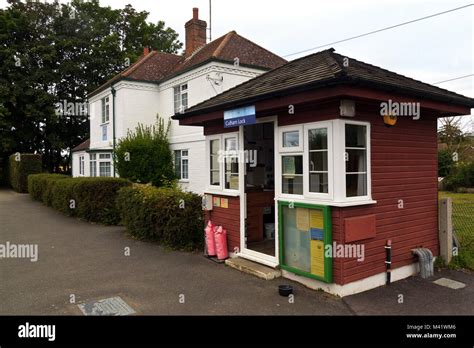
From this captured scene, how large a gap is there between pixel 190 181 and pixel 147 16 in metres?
25.5

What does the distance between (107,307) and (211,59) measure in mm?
12554

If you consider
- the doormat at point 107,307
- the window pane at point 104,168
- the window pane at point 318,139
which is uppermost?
the window pane at point 318,139

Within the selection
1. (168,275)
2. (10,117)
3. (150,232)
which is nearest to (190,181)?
(150,232)

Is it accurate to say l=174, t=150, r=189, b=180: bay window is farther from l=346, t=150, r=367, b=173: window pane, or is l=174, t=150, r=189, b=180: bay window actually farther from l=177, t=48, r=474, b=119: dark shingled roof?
l=346, t=150, r=367, b=173: window pane

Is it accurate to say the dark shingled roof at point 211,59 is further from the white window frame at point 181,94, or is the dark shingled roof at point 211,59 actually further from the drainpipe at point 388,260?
the drainpipe at point 388,260

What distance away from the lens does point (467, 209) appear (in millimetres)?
12719

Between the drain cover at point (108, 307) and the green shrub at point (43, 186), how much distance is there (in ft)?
44.1

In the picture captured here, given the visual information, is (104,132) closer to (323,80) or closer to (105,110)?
(105,110)

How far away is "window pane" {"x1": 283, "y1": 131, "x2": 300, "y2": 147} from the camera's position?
6.17 metres

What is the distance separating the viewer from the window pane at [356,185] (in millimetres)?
5707

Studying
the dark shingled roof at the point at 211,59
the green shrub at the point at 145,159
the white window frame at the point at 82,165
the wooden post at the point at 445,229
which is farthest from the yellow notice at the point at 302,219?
the white window frame at the point at 82,165

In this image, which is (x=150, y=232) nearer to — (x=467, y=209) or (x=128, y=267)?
(x=128, y=267)

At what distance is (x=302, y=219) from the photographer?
20.1 ft

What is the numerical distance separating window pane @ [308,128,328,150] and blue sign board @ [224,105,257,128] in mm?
1126
